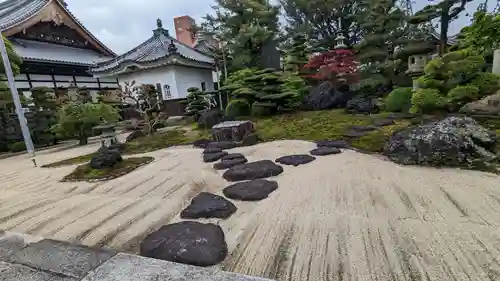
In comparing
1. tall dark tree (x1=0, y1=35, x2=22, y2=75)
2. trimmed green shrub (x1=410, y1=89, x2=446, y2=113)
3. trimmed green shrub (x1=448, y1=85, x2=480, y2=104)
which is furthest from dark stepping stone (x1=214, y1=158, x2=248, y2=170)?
tall dark tree (x1=0, y1=35, x2=22, y2=75)

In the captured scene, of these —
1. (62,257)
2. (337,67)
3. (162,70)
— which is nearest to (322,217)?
(62,257)

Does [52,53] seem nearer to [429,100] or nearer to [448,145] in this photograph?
[429,100]

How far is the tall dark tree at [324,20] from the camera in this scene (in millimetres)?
12242

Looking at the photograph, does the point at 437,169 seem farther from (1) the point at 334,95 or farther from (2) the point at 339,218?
(1) the point at 334,95

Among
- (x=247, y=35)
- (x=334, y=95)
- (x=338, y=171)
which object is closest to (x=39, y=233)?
(x=338, y=171)

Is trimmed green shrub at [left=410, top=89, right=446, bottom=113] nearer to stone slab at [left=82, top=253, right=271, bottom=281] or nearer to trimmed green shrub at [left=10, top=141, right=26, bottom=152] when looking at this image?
stone slab at [left=82, top=253, right=271, bottom=281]

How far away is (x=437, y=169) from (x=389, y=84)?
7.04 meters

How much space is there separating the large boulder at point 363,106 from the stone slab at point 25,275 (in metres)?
6.97

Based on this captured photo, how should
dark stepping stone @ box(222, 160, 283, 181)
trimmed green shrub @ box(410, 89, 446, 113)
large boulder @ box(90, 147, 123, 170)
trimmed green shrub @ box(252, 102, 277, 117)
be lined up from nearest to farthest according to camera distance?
dark stepping stone @ box(222, 160, 283, 181)
large boulder @ box(90, 147, 123, 170)
trimmed green shrub @ box(410, 89, 446, 113)
trimmed green shrub @ box(252, 102, 277, 117)

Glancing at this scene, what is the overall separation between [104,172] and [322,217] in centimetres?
305

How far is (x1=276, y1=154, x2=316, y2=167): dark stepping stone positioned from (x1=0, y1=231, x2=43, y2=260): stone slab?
262cm

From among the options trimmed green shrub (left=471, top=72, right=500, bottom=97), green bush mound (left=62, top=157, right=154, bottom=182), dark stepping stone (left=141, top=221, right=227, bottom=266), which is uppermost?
trimmed green shrub (left=471, top=72, right=500, bottom=97)

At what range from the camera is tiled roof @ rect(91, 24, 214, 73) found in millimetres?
10789

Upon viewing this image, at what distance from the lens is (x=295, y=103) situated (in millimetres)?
8430
